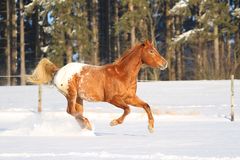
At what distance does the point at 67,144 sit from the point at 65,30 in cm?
2671

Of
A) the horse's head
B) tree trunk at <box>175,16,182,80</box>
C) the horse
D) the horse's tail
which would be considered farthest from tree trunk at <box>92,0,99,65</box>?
the horse's head

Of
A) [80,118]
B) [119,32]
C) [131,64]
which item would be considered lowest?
[80,118]

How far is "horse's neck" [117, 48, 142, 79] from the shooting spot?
11.4m

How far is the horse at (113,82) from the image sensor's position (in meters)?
11.2

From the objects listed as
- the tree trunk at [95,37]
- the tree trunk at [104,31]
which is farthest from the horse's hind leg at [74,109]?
the tree trunk at [104,31]

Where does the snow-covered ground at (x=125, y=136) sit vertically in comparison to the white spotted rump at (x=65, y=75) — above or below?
below

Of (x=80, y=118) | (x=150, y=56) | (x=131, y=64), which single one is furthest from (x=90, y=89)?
(x=150, y=56)

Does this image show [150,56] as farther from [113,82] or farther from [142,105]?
[142,105]

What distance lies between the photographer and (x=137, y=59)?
11516 millimetres

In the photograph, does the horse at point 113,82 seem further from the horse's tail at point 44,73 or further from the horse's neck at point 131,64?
the horse's tail at point 44,73

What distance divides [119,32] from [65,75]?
87.1 ft

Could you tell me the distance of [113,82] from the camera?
446 inches

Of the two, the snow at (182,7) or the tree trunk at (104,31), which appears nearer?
the snow at (182,7)

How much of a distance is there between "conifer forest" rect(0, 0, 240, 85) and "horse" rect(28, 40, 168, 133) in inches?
674
